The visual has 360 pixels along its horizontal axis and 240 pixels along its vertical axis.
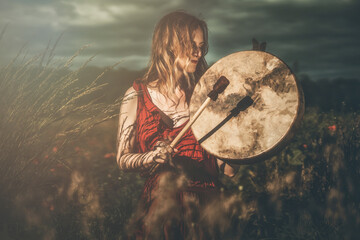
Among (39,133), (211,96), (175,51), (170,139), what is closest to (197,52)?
(175,51)

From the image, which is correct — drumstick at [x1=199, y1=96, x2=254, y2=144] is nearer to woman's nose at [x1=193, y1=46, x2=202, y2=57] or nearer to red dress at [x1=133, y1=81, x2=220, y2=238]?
red dress at [x1=133, y1=81, x2=220, y2=238]

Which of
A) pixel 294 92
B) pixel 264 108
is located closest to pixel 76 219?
pixel 264 108

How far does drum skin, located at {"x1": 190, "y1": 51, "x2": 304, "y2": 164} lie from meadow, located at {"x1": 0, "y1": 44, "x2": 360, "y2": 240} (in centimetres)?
62

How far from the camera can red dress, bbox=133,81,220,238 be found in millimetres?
2400

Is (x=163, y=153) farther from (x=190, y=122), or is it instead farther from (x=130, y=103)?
(x=130, y=103)

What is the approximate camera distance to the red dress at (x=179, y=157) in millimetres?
2400

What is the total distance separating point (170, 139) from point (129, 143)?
0.31m

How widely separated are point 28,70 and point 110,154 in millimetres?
1126

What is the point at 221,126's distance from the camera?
7.39 feet

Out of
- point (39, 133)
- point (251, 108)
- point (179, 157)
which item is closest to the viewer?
point (251, 108)

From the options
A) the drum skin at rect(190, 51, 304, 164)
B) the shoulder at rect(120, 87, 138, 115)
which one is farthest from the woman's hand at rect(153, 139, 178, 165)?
the shoulder at rect(120, 87, 138, 115)

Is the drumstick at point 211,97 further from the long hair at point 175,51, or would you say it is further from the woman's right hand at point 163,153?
the long hair at point 175,51

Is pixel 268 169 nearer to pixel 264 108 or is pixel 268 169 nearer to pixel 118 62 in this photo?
pixel 264 108

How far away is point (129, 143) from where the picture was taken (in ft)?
8.14
